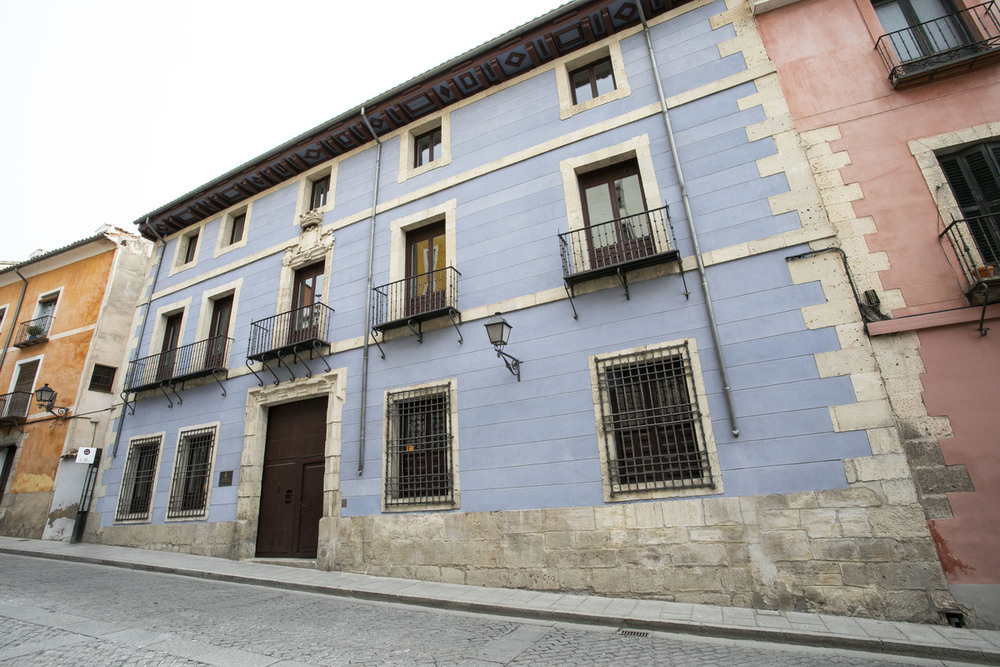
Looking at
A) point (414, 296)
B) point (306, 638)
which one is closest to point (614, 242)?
point (414, 296)

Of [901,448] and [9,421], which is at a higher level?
[9,421]

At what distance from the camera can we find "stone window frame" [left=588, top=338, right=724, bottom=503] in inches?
238

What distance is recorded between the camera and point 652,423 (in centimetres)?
652

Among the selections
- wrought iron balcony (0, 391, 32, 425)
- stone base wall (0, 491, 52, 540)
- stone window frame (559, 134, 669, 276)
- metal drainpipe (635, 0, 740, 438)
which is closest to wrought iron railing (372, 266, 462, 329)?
stone window frame (559, 134, 669, 276)

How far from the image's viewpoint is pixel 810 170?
6633 mm

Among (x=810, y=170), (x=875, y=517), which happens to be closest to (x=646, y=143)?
(x=810, y=170)

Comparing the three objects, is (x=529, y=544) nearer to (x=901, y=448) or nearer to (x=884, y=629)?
(x=884, y=629)

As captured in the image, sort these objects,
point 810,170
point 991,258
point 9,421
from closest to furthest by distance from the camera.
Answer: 1. point 991,258
2. point 810,170
3. point 9,421

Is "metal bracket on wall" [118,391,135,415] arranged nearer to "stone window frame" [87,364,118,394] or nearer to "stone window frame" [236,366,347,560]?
"stone window frame" [87,364,118,394]

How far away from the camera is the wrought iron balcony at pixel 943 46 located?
6.26 metres

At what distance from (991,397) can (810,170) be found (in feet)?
11.6

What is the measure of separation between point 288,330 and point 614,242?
7.50 meters

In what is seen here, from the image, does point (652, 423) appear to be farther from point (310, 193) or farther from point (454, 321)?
point (310, 193)

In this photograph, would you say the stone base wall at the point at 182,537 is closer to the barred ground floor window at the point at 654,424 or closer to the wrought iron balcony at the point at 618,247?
the barred ground floor window at the point at 654,424
